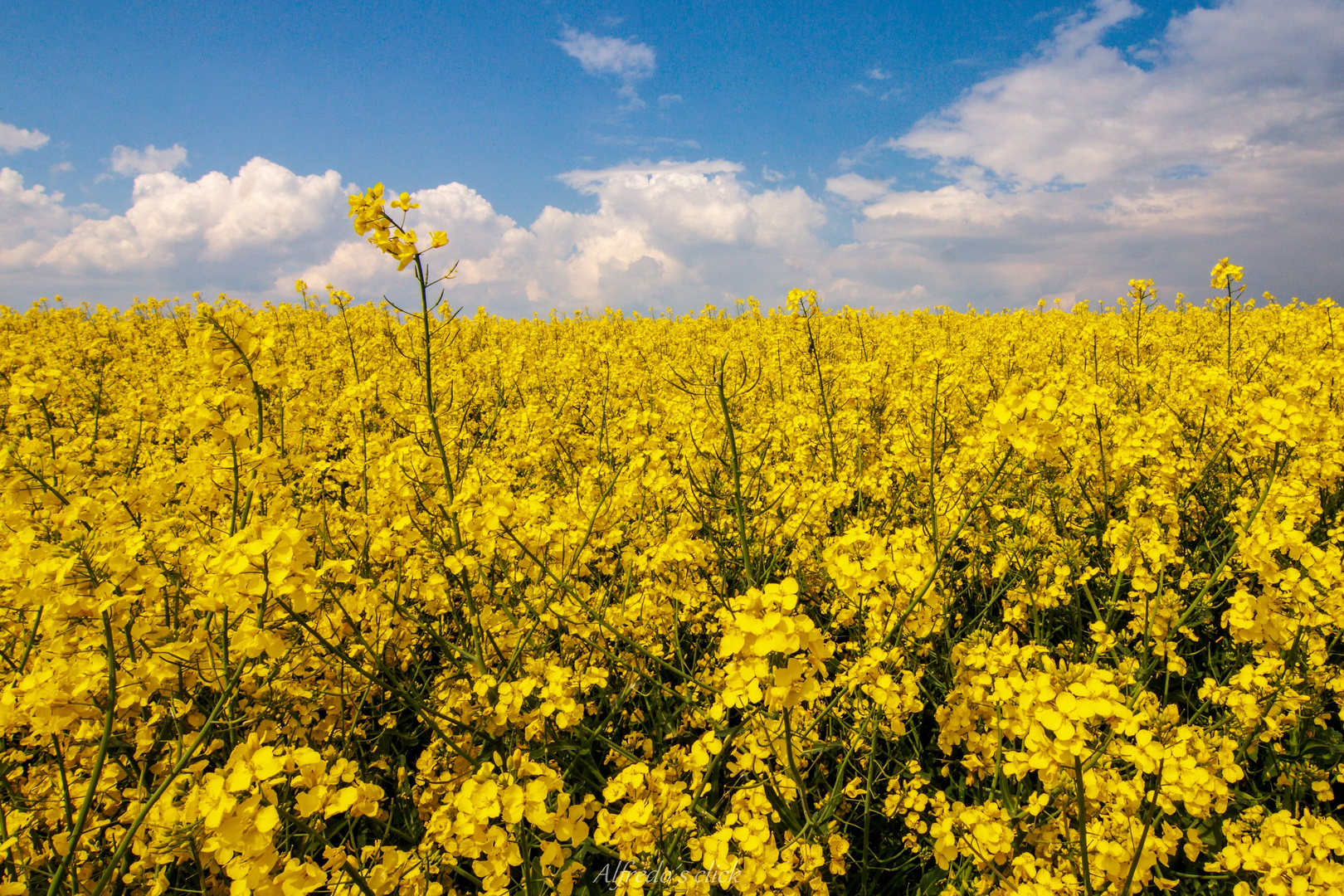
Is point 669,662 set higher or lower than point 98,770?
lower

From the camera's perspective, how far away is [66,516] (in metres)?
1.53

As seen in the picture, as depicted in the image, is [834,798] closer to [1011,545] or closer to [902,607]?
[902,607]

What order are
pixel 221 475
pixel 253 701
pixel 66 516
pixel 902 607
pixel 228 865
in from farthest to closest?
pixel 221 475
pixel 253 701
pixel 902 607
pixel 66 516
pixel 228 865

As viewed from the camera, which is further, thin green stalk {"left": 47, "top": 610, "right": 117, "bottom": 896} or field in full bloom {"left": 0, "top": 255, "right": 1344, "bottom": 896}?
field in full bloom {"left": 0, "top": 255, "right": 1344, "bottom": 896}

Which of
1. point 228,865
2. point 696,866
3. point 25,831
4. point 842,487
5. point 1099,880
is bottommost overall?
point 696,866

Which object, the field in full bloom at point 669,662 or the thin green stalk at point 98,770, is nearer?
the thin green stalk at point 98,770

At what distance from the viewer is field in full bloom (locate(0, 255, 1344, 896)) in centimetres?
138

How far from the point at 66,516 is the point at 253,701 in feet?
3.33

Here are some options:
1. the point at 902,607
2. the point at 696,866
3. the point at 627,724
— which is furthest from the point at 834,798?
the point at 627,724

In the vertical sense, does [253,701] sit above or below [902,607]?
below

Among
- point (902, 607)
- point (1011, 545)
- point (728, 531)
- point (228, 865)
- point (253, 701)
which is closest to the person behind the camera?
point (228, 865)

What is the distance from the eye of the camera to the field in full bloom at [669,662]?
138 centimetres

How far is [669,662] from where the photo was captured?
2508 mm

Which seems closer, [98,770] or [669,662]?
[98,770]
